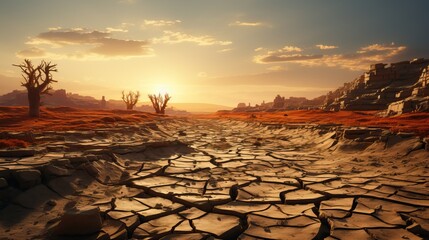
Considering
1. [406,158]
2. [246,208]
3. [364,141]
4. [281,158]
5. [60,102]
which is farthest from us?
[60,102]

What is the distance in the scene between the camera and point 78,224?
8.74 feet

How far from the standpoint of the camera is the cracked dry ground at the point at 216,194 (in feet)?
9.38

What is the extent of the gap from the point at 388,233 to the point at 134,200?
3017 mm

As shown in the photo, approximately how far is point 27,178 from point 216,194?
8.41 ft

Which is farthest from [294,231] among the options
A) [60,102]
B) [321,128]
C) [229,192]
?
[60,102]

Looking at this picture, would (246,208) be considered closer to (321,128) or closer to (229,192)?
(229,192)

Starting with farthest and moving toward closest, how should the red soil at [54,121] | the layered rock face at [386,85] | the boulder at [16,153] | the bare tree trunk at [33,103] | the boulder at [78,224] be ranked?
1. the layered rock face at [386,85]
2. the bare tree trunk at [33,103]
3. the red soil at [54,121]
4. the boulder at [16,153]
5. the boulder at [78,224]

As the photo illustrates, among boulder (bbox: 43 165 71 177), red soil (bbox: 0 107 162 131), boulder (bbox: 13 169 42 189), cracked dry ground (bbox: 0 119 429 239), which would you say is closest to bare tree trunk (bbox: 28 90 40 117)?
red soil (bbox: 0 107 162 131)

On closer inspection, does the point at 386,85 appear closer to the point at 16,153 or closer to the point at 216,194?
the point at 216,194

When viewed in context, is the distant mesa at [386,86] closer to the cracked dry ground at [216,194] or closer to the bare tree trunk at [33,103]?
the cracked dry ground at [216,194]

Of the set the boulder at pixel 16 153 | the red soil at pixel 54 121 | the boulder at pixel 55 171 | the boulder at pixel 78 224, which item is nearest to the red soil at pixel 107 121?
the red soil at pixel 54 121

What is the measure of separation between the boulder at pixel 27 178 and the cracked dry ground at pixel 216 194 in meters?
0.01

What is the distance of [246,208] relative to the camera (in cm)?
345

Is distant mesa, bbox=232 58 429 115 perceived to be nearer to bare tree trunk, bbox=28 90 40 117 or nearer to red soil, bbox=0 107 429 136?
red soil, bbox=0 107 429 136
